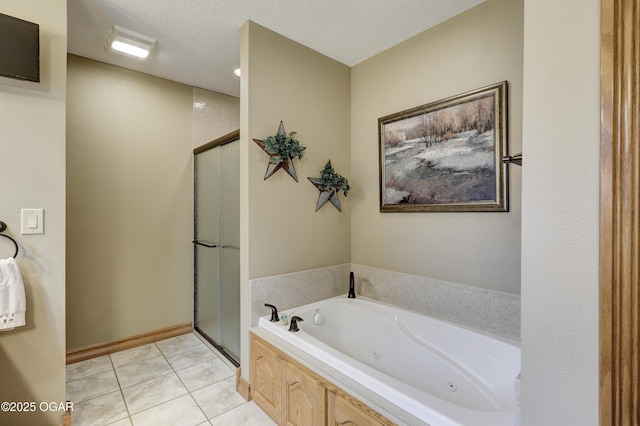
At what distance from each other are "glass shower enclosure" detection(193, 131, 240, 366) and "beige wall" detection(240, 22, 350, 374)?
0.36m

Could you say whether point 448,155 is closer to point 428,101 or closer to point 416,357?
point 428,101

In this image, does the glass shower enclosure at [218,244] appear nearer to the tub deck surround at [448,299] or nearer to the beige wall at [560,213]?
the tub deck surround at [448,299]

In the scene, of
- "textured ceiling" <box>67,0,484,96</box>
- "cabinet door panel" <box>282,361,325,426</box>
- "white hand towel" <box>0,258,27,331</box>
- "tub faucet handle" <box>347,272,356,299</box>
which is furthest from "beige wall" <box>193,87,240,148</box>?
"cabinet door panel" <box>282,361,325,426</box>

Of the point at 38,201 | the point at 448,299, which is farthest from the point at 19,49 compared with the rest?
the point at 448,299

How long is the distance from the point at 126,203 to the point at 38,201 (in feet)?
3.81

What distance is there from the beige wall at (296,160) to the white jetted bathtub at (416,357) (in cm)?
39

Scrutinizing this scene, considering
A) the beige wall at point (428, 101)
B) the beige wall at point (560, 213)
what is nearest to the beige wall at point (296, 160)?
the beige wall at point (428, 101)

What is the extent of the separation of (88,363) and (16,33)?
7.75 ft

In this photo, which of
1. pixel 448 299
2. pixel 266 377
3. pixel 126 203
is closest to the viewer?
pixel 266 377

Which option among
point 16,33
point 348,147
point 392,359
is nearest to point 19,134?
point 16,33

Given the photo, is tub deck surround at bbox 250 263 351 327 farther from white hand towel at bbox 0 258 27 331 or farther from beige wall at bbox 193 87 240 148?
beige wall at bbox 193 87 240 148

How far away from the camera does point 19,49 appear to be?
151 cm

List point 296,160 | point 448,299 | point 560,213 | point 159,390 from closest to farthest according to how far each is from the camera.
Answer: point 560,213 → point 448,299 → point 159,390 → point 296,160

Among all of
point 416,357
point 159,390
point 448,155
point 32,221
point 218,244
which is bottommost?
point 159,390
